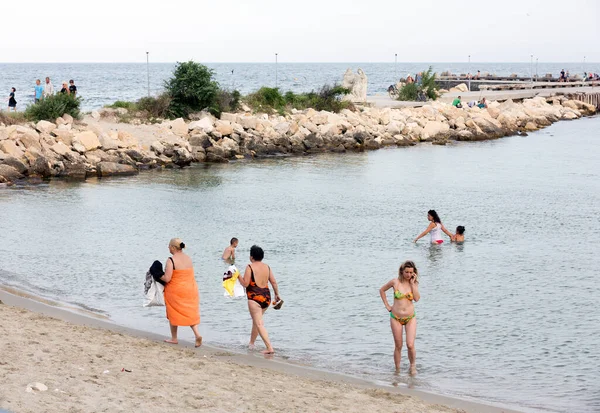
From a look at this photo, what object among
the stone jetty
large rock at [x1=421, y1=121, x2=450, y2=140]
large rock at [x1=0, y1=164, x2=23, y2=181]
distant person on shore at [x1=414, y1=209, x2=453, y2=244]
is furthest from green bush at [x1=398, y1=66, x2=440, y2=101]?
distant person on shore at [x1=414, y1=209, x2=453, y2=244]

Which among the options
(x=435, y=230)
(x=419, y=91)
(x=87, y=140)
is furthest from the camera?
(x=419, y=91)

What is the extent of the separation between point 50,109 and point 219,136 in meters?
8.28

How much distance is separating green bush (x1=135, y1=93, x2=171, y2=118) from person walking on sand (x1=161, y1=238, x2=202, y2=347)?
3412cm

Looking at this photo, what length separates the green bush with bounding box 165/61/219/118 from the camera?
46156 mm

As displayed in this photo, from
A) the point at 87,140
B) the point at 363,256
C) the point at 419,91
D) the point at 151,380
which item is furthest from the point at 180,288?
the point at 419,91

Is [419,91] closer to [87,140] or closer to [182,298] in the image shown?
[87,140]

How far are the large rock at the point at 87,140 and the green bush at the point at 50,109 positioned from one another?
3915 millimetres

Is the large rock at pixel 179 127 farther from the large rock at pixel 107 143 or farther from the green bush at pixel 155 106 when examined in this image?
the large rock at pixel 107 143

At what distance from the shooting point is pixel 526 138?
182ft

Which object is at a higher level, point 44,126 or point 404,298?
point 44,126

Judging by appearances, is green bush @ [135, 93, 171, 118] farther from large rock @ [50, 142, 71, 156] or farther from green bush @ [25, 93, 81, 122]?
large rock @ [50, 142, 71, 156]

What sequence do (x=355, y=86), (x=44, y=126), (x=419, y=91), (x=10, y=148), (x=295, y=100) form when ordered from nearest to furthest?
(x=10, y=148), (x=44, y=126), (x=295, y=100), (x=355, y=86), (x=419, y=91)

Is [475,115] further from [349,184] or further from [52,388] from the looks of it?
[52,388]

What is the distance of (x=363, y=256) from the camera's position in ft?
70.1
